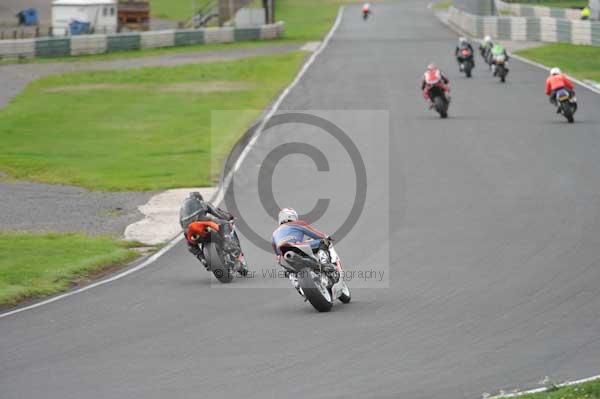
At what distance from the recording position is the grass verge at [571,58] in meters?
45.8

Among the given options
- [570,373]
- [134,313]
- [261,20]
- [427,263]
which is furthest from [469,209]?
[261,20]

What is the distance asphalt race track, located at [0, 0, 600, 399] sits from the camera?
1146 centimetres

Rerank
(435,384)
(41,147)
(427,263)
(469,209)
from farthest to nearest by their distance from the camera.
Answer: (41,147) < (469,209) < (427,263) < (435,384)

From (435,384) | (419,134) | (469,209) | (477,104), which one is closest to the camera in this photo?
(435,384)

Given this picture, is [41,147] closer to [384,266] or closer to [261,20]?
[384,266]

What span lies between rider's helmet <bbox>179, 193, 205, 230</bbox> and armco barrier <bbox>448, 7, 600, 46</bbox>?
43.1 meters

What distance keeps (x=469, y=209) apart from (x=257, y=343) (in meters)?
9.50

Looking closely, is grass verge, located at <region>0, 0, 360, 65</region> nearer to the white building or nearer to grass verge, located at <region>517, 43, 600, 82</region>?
the white building

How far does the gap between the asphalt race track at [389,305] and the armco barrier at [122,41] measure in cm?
3166

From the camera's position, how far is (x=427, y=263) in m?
17.3

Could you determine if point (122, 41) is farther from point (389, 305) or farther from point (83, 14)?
point (389, 305)

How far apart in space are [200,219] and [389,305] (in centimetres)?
340

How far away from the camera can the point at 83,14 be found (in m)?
74.4

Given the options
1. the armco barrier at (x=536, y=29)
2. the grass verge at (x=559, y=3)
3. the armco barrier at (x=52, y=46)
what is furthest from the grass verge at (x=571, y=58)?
the grass verge at (x=559, y=3)
